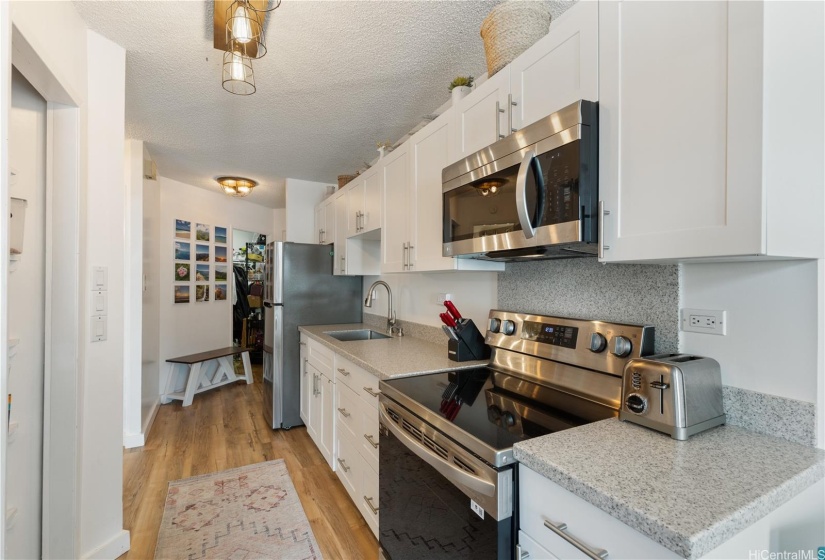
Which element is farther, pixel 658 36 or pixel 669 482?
pixel 658 36

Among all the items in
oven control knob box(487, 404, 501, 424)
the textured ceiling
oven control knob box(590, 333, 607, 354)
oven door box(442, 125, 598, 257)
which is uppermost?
the textured ceiling

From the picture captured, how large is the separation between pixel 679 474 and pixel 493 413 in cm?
54

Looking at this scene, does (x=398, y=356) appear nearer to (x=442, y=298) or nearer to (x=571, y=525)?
(x=442, y=298)

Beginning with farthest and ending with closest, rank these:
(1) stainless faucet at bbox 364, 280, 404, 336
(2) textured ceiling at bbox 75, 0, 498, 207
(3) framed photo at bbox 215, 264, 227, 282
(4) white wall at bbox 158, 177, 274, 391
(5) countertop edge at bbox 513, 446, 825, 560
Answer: (3) framed photo at bbox 215, 264, 227, 282 < (4) white wall at bbox 158, 177, 274, 391 < (1) stainless faucet at bbox 364, 280, 404, 336 < (2) textured ceiling at bbox 75, 0, 498, 207 < (5) countertop edge at bbox 513, 446, 825, 560

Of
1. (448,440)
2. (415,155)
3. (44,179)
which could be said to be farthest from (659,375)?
(44,179)

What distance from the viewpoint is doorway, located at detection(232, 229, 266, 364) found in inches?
230

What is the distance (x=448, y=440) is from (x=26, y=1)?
78.1 inches

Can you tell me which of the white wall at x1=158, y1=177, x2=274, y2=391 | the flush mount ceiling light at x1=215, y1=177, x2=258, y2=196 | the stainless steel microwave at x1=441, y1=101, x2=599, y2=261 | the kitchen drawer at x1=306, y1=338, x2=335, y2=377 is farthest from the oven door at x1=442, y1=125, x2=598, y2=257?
the white wall at x1=158, y1=177, x2=274, y2=391

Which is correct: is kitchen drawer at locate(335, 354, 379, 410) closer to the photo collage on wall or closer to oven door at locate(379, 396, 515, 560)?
oven door at locate(379, 396, 515, 560)

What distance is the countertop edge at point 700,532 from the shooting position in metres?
0.64

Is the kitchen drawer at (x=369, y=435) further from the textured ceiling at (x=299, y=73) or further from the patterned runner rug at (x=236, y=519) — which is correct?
the textured ceiling at (x=299, y=73)

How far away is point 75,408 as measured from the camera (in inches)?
65.4

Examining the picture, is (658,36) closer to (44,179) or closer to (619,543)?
(619,543)

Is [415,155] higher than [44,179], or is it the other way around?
[415,155]
